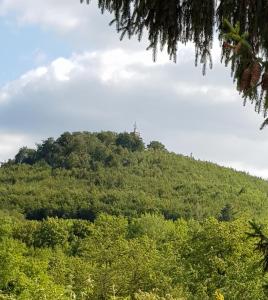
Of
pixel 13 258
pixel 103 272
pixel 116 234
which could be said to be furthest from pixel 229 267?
pixel 116 234

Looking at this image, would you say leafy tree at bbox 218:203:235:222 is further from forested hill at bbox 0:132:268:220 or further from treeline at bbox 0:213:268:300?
treeline at bbox 0:213:268:300

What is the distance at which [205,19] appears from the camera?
18.0 ft

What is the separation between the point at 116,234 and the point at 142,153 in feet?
383

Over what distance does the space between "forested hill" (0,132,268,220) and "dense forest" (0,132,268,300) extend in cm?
28

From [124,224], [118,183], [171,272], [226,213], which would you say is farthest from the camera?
[118,183]

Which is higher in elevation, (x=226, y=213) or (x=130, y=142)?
(x=130, y=142)

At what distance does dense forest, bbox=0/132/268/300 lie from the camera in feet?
121

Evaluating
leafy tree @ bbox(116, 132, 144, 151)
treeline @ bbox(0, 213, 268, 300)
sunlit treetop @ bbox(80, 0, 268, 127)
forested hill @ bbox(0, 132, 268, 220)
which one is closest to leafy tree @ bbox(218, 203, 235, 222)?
forested hill @ bbox(0, 132, 268, 220)

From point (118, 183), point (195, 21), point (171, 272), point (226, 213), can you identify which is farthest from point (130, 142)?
Result: point (195, 21)

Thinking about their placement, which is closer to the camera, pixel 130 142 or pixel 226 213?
pixel 226 213

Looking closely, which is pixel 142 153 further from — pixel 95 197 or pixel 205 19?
pixel 205 19

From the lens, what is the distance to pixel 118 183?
553 feet

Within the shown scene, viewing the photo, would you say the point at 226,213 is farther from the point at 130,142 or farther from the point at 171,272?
the point at 171,272

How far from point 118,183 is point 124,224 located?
86.9 m
